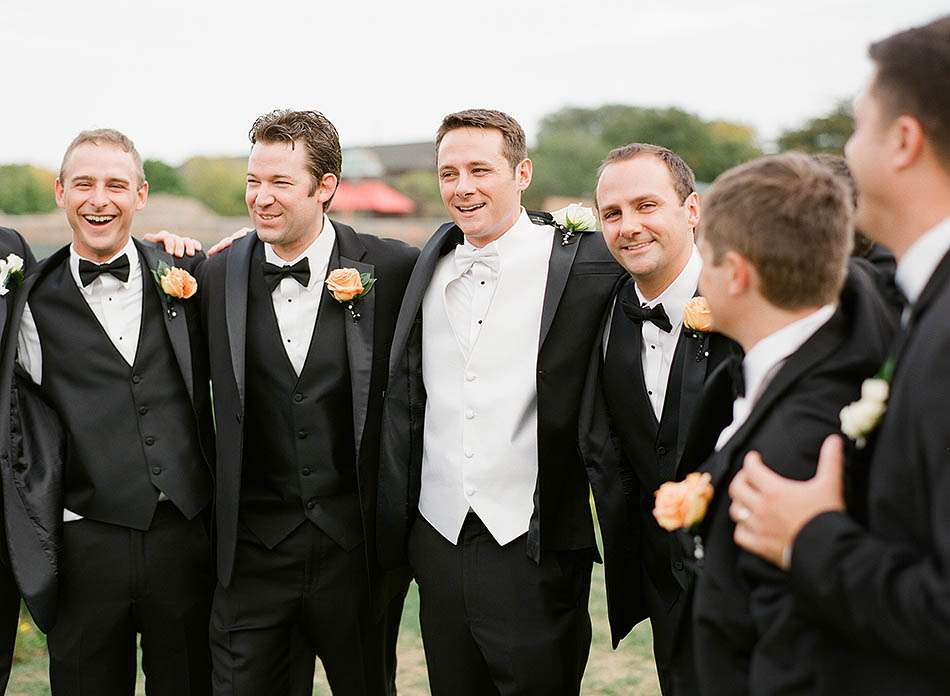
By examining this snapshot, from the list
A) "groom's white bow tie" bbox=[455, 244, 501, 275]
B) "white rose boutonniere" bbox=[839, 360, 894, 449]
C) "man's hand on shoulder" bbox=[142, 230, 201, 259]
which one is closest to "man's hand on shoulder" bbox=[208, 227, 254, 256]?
"man's hand on shoulder" bbox=[142, 230, 201, 259]

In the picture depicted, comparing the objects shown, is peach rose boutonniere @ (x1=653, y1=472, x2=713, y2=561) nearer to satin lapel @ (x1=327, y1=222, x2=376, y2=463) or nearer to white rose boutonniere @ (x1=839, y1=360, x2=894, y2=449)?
white rose boutonniere @ (x1=839, y1=360, x2=894, y2=449)

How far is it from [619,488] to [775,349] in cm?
137

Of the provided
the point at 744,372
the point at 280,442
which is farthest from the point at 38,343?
the point at 744,372

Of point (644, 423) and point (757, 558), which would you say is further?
point (644, 423)

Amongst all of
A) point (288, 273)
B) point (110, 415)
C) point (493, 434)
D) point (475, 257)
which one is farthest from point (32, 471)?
point (475, 257)

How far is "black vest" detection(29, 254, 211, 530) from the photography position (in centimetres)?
365

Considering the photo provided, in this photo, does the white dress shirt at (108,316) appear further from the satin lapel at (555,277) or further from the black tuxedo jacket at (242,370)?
the satin lapel at (555,277)

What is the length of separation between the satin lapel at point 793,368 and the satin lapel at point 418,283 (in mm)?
1751

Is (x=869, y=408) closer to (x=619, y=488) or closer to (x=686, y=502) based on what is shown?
(x=686, y=502)

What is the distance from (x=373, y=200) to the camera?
4756 centimetres

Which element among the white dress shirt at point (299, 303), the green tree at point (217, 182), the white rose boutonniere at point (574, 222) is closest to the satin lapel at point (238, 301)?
the white dress shirt at point (299, 303)

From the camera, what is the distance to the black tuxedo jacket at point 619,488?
3.35 metres

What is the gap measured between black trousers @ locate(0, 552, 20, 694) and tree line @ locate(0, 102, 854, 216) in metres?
11.1

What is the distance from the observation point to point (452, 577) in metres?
3.56
